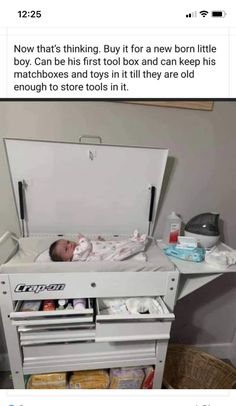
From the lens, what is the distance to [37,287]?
83 cm

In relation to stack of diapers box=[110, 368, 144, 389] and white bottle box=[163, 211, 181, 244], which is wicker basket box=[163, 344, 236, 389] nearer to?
stack of diapers box=[110, 368, 144, 389]

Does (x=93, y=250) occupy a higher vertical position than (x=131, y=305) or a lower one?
higher

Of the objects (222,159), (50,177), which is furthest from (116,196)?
(222,159)

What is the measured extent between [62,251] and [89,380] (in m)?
0.56

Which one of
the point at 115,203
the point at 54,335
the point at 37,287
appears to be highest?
the point at 115,203

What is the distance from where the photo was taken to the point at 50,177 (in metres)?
1.11

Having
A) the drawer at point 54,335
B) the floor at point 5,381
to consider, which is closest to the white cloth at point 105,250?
the drawer at point 54,335

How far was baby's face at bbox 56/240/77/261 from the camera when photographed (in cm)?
96

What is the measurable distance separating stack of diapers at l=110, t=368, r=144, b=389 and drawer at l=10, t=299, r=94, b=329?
33cm

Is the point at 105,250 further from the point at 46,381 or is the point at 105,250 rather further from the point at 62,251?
the point at 46,381

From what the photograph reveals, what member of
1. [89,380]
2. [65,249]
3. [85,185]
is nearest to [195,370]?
[89,380]
